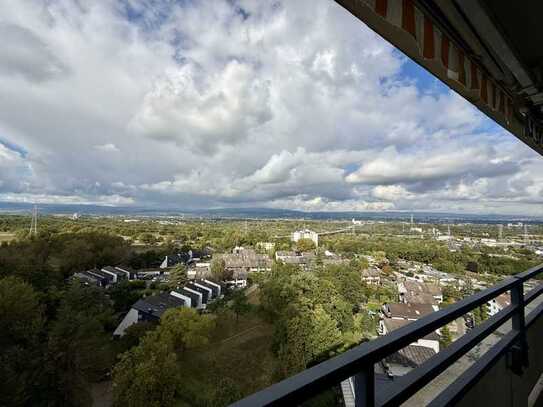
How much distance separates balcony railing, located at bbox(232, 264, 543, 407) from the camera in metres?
0.33

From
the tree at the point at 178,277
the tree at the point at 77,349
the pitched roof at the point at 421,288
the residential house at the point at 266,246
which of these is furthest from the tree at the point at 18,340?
the residential house at the point at 266,246

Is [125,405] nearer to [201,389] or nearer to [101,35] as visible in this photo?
[201,389]

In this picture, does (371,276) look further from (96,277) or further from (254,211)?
(254,211)

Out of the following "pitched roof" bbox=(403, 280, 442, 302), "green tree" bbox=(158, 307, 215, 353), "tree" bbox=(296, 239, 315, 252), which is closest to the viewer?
"green tree" bbox=(158, 307, 215, 353)

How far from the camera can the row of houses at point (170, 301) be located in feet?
21.8

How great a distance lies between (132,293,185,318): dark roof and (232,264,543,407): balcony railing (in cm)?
714

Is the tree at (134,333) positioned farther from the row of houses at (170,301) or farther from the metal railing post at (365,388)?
the metal railing post at (365,388)

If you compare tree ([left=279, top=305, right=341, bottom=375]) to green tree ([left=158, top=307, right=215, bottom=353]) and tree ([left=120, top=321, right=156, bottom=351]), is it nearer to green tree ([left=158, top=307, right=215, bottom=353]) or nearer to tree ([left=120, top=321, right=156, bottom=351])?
green tree ([left=158, top=307, right=215, bottom=353])

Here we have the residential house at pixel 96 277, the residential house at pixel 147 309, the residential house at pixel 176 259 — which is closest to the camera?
the residential house at pixel 147 309

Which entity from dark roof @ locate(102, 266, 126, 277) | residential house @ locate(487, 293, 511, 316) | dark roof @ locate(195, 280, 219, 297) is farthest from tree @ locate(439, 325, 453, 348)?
dark roof @ locate(102, 266, 126, 277)

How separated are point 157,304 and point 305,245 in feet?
32.9

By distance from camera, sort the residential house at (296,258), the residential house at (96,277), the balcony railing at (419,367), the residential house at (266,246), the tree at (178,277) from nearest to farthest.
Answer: the balcony railing at (419,367) < the residential house at (96,277) < the tree at (178,277) < the residential house at (296,258) < the residential house at (266,246)

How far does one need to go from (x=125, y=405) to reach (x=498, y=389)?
518 cm

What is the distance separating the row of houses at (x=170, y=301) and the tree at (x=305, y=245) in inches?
265
